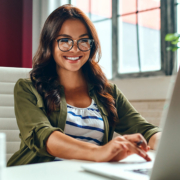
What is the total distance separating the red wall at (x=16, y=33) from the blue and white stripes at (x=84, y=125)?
1564 millimetres

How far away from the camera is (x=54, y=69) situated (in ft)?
4.92

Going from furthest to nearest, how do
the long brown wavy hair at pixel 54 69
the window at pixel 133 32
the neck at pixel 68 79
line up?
the window at pixel 133 32
the neck at pixel 68 79
the long brown wavy hair at pixel 54 69

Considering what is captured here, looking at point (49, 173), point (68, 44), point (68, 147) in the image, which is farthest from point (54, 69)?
point (49, 173)

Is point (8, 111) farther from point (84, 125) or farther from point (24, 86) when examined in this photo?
point (84, 125)

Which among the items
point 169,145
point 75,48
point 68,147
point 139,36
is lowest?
point 68,147

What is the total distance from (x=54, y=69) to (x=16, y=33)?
56.5 inches

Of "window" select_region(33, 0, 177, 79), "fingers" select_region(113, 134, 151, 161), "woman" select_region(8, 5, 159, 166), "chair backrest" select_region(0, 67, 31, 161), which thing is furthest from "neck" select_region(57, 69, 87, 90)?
"window" select_region(33, 0, 177, 79)

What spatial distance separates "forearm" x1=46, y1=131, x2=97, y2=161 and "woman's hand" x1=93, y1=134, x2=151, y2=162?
0.05 meters

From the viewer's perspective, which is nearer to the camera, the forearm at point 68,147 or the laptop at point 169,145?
the laptop at point 169,145

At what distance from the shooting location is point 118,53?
97.1 inches

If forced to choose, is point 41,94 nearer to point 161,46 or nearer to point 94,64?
point 94,64

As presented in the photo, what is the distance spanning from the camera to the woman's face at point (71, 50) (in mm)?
1364

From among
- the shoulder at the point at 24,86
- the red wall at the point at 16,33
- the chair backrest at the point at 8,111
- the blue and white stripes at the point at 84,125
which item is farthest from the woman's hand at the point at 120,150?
the red wall at the point at 16,33

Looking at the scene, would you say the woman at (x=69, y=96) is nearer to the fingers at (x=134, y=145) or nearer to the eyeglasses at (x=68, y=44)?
the eyeglasses at (x=68, y=44)
